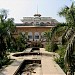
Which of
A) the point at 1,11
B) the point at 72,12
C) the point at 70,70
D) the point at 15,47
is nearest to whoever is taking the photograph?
the point at 70,70

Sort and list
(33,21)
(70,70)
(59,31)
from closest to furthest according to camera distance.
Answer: (70,70), (59,31), (33,21)

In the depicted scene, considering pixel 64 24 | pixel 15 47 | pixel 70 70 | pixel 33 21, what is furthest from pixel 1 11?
pixel 33 21

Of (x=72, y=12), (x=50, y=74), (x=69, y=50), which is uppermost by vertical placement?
(x=72, y=12)

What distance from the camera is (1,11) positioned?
25656mm

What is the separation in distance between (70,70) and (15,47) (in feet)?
64.5

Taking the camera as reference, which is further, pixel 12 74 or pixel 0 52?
pixel 0 52

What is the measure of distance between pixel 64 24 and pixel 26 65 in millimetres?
6615

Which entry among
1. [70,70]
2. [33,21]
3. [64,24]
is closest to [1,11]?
[64,24]

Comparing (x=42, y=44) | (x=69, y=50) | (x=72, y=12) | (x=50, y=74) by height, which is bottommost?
(x=42, y=44)

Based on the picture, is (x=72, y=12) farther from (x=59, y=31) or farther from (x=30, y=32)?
(x=30, y=32)

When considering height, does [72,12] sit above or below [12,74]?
above

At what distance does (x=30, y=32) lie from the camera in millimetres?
42156

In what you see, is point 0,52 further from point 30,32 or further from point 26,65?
point 30,32

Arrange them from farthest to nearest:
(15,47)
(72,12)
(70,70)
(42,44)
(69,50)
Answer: (42,44) → (15,47) → (72,12) → (70,70) → (69,50)
